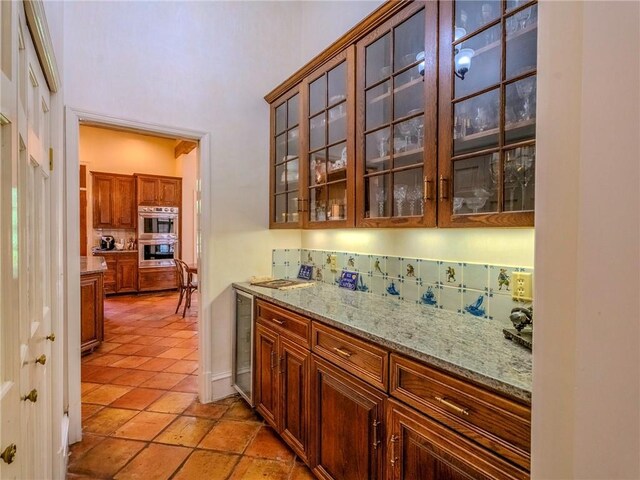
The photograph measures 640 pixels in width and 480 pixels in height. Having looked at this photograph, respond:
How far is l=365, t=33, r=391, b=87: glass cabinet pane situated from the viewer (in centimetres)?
176

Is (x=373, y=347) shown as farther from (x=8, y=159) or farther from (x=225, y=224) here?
(x=225, y=224)

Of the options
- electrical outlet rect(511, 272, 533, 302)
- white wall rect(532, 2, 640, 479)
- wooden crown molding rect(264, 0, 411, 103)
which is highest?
wooden crown molding rect(264, 0, 411, 103)

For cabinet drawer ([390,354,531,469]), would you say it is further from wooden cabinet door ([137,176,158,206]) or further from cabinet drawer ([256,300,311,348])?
wooden cabinet door ([137,176,158,206])

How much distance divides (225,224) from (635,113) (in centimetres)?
255

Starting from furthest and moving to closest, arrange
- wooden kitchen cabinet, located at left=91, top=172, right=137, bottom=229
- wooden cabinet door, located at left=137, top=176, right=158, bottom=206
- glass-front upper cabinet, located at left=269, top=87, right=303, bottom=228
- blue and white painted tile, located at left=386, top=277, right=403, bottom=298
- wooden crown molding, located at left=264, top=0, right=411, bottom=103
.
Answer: wooden cabinet door, located at left=137, top=176, right=158, bottom=206
wooden kitchen cabinet, located at left=91, top=172, right=137, bottom=229
glass-front upper cabinet, located at left=269, top=87, right=303, bottom=228
blue and white painted tile, located at left=386, top=277, right=403, bottom=298
wooden crown molding, located at left=264, top=0, right=411, bottom=103

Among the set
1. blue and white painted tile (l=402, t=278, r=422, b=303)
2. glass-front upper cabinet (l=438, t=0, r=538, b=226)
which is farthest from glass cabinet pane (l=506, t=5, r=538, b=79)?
blue and white painted tile (l=402, t=278, r=422, b=303)

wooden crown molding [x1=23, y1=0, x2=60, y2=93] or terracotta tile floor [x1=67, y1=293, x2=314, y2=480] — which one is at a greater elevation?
wooden crown molding [x1=23, y1=0, x2=60, y2=93]

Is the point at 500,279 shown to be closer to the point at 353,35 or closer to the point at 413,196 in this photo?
the point at 413,196

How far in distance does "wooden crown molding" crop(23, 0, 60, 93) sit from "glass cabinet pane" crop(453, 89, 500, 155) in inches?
59.6

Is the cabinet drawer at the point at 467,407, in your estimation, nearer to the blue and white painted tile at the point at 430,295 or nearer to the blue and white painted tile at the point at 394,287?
the blue and white painted tile at the point at 430,295

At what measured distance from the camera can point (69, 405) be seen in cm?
209

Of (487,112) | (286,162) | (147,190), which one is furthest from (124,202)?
(487,112)

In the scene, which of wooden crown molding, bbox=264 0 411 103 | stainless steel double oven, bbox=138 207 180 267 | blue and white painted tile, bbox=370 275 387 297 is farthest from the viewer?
stainless steel double oven, bbox=138 207 180 267

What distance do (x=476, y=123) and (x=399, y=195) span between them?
0.48m
